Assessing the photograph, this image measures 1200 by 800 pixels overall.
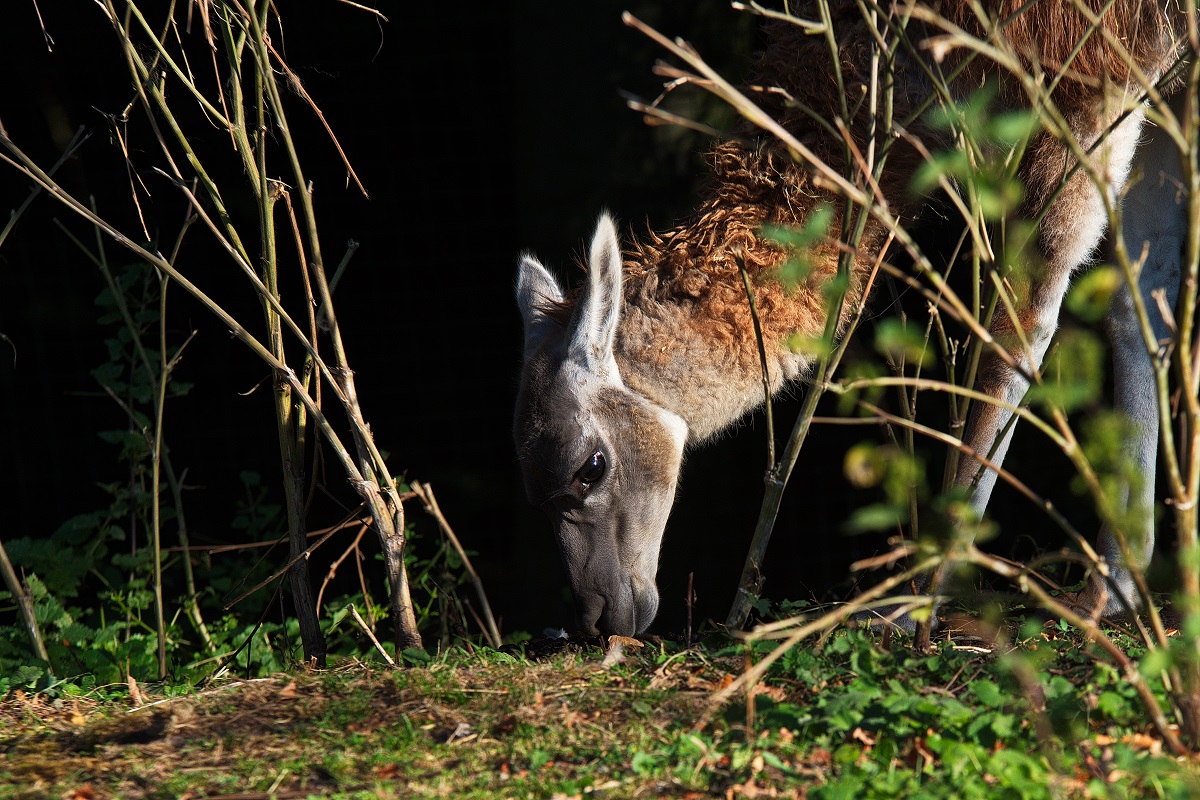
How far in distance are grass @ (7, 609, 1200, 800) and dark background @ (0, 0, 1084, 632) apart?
2.86 m

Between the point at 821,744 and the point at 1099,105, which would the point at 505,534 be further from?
the point at 821,744

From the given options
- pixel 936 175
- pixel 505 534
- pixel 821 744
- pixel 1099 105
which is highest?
pixel 1099 105

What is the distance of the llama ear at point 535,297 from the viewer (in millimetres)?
4039

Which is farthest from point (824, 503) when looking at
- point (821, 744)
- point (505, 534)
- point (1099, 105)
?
point (821, 744)

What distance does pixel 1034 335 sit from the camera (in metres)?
3.62

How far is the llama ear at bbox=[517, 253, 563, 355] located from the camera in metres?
4.04

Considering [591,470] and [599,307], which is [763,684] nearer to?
[591,470]

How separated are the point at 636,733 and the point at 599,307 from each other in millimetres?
1794

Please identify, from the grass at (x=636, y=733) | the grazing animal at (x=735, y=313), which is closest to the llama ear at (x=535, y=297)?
the grazing animal at (x=735, y=313)

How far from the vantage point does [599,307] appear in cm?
372

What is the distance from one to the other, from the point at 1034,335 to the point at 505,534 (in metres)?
3.36

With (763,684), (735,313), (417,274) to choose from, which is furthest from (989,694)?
(417,274)

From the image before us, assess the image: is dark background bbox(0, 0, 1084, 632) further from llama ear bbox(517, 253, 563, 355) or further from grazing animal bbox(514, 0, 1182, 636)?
grazing animal bbox(514, 0, 1182, 636)

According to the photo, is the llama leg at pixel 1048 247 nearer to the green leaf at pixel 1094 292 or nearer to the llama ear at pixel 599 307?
the llama ear at pixel 599 307
